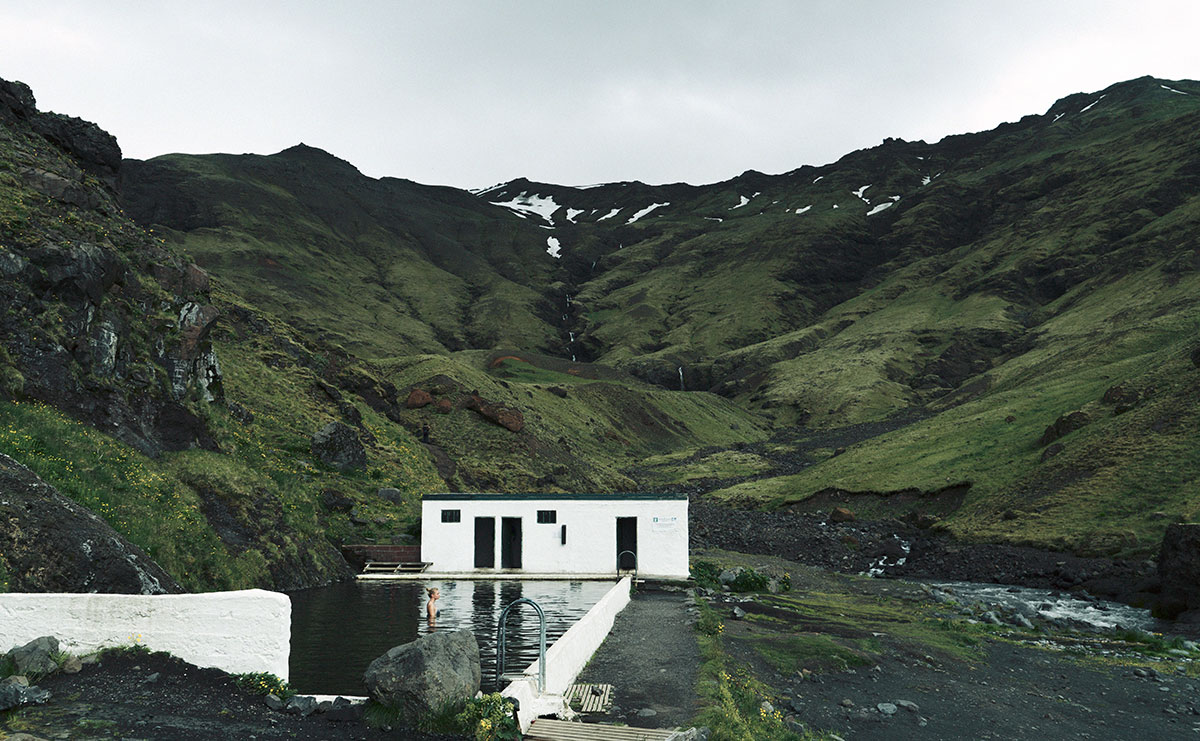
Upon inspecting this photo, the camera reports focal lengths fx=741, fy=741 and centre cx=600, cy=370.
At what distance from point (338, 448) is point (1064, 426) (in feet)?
193

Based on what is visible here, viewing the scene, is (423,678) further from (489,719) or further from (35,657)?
(35,657)

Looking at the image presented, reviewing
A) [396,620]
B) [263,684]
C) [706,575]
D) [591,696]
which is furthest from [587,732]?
[706,575]

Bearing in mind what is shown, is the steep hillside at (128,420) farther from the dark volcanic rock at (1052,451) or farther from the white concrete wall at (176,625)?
the dark volcanic rock at (1052,451)

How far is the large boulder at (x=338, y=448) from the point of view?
4859 centimetres

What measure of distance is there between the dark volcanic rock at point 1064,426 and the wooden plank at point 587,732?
6297 centimetres

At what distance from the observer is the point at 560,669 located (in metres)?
16.1

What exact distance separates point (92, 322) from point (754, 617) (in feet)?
105

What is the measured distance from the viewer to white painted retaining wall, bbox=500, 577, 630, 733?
13617 millimetres

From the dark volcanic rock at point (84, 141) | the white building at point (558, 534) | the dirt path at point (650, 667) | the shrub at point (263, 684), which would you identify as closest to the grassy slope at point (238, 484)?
Result: the white building at point (558, 534)

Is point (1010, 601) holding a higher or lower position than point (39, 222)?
lower

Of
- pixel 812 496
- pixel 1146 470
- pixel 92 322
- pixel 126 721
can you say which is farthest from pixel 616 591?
pixel 812 496

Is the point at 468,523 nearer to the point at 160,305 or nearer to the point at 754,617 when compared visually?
the point at 754,617

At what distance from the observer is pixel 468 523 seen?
41906 mm

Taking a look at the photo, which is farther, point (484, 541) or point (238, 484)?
point (484, 541)
